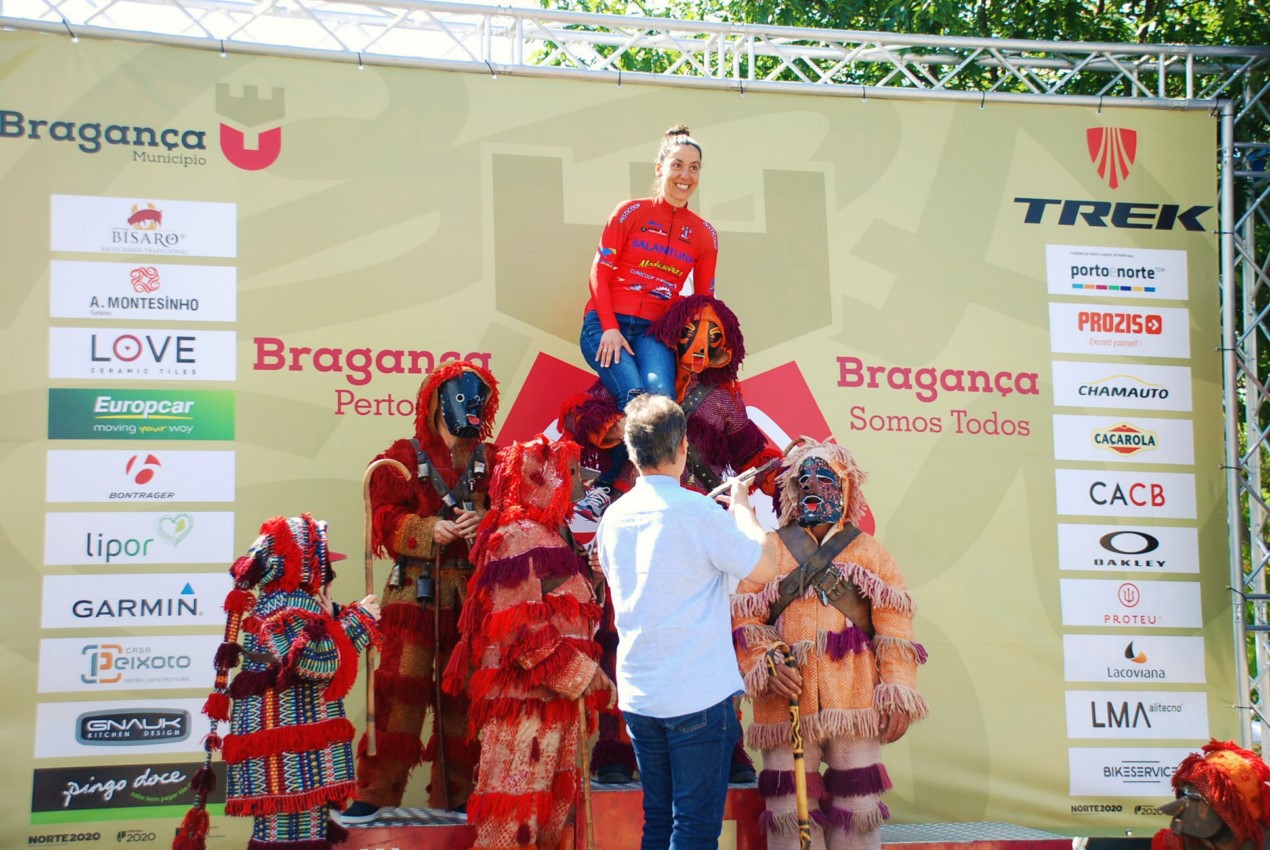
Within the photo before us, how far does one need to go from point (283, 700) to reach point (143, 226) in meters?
2.66

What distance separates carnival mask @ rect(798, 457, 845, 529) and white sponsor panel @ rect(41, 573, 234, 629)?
2.59 meters

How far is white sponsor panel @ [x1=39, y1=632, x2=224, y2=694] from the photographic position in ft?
18.7

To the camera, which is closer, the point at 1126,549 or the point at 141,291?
the point at 141,291

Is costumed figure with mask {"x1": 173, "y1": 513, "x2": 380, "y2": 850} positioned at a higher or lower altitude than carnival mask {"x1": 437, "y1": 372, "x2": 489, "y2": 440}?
lower

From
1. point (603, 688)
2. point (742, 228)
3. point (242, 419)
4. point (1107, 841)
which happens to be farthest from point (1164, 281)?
point (242, 419)

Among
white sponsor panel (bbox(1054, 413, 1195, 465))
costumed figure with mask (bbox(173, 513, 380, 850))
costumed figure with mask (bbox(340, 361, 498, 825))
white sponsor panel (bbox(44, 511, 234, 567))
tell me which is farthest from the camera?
white sponsor panel (bbox(1054, 413, 1195, 465))

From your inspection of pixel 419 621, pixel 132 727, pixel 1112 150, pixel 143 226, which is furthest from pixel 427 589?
pixel 1112 150

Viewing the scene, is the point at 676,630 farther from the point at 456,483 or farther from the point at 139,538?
the point at 139,538

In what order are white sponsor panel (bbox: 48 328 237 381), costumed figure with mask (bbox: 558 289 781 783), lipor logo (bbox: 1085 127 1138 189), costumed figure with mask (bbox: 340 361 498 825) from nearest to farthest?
costumed figure with mask (bbox: 340 361 498 825) → costumed figure with mask (bbox: 558 289 781 783) → white sponsor panel (bbox: 48 328 237 381) → lipor logo (bbox: 1085 127 1138 189)

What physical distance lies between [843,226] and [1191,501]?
7.46ft

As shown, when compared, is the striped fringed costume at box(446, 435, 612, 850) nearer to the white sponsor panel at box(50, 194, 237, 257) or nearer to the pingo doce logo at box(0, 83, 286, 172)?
the white sponsor panel at box(50, 194, 237, 257)

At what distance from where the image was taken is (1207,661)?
21.9ft

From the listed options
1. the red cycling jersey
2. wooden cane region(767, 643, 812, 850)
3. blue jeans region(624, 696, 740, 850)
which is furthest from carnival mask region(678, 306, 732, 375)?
blue jeans region(624, 696, 740, 850)

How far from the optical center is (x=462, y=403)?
17.2ft
